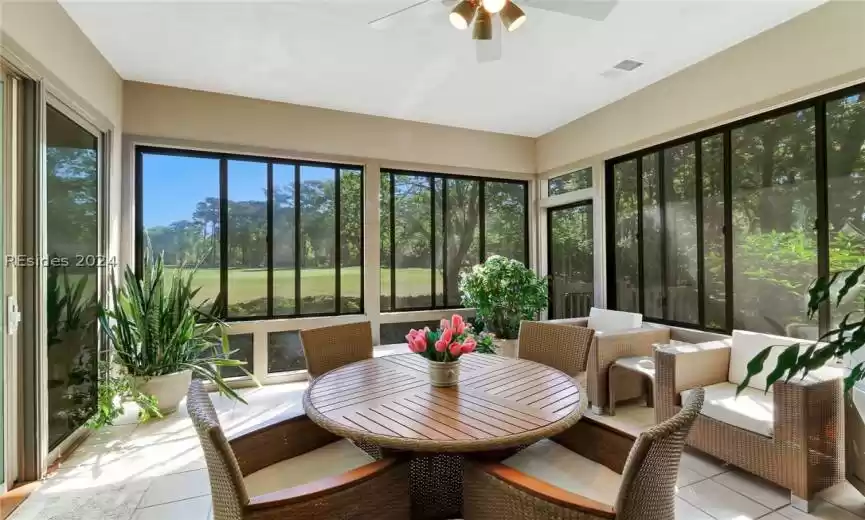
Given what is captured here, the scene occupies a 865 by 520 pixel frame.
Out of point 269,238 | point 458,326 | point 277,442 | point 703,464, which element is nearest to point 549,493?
point 458,326

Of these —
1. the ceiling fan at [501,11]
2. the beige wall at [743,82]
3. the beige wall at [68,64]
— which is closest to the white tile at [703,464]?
the beige wall at [743,82]

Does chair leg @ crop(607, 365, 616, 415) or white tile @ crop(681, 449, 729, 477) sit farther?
chair leg @ crop(607, 365, 616, 415)

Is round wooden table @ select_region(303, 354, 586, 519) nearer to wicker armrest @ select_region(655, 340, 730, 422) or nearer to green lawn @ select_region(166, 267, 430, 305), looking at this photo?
wicker armrest @ select_region(655, 340, 730, 422)

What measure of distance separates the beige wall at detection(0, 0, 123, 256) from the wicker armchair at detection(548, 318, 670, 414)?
431 cm

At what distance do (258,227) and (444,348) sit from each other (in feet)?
10.7

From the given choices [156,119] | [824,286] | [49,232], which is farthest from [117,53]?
[824,286]

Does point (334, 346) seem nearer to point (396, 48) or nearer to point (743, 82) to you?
point (396, 48)

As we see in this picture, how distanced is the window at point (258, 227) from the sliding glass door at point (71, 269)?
2.36ft

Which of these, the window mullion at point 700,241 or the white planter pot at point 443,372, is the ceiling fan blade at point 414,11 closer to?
the white planter pot at point 443,372

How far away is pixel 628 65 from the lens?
3762 mm

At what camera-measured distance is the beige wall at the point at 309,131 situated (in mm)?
4121

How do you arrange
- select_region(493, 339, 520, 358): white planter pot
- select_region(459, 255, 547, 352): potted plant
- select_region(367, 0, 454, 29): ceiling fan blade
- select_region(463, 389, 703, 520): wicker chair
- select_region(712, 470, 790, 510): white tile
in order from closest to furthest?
select_region(463, 389, 703, 520): wicker chair
select_region(712, 470, 790, 510): white tile
select_region(367, 0, 454, 29): ceiling fan blade
select_region(493, 339, 520, 358): white planter pot
select_region(459, 255, 547, 352): potted plant

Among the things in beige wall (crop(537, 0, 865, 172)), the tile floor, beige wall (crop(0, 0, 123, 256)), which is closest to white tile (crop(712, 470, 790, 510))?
the tile floor

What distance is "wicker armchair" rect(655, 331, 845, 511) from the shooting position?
7.37 ft
